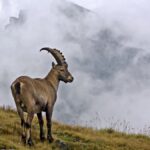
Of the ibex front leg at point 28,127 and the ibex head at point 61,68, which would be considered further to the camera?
the ibex head at point 61,68

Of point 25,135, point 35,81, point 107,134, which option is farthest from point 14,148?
point 107,134

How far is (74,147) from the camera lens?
19000 mm

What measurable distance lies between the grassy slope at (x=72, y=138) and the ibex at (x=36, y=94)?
1.64ft

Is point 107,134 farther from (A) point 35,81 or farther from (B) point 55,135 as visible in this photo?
(A) point 35,81

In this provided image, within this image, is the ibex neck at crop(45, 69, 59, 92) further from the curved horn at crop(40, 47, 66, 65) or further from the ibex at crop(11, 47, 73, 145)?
the curved horn at crop(40, 47, 66, 65)

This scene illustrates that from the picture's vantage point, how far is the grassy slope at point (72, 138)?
59.3 feet

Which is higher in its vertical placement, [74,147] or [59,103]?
[59,103]

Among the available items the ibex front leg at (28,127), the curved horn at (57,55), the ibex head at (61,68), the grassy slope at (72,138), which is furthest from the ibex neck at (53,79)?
the ibex front leg at (28,127)

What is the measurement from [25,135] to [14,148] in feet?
4.02

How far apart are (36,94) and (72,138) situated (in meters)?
3.27

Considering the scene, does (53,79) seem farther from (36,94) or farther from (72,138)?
(72,138)

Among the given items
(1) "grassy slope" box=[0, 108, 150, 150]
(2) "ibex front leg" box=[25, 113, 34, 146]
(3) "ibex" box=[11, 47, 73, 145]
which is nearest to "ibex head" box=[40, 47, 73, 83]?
(3) "ibex" box=[11, 47, 73, 145]

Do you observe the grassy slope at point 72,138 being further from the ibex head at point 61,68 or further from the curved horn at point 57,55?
the curved horn at point 57,55

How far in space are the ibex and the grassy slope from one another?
500mm
